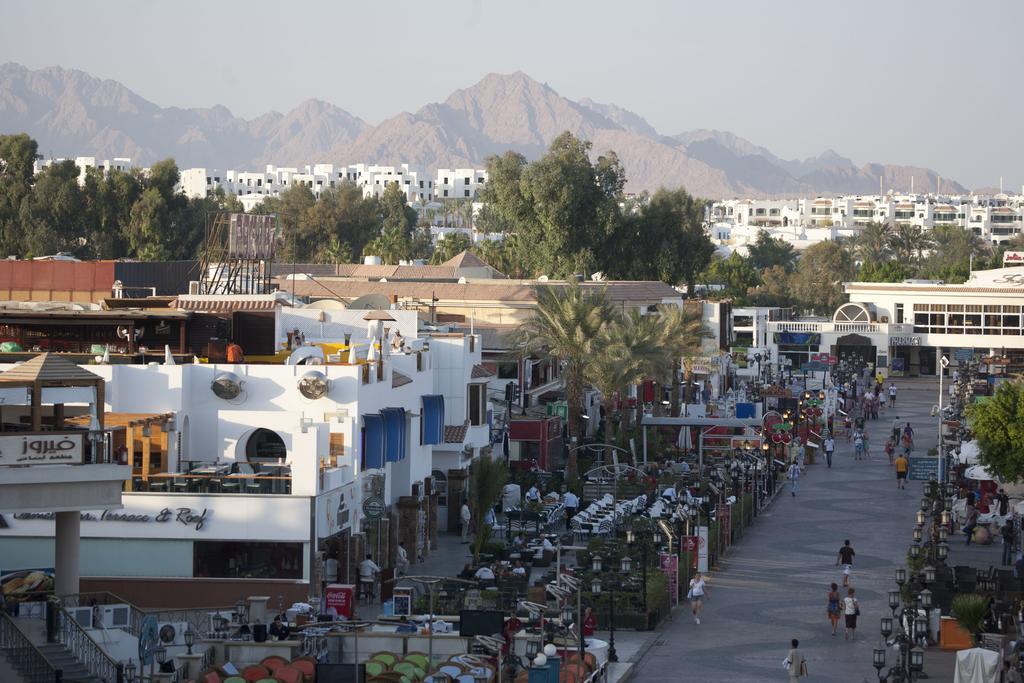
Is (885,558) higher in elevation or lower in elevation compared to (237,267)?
lower

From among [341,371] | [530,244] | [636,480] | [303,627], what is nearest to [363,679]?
[303,627]

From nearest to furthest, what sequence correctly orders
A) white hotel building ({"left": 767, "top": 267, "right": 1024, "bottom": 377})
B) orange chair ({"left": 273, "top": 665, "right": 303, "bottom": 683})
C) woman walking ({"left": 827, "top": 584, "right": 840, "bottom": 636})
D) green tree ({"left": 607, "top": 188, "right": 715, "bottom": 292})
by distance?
orange chair ({"left": 273, "top": 665, "right": 303, "bottom": 683}) < woman walking ({"left": 827, "top": 584, "right": 840, "bottom": 636}) < green tree ({"left": 607, "top": 188, "right": 715, "bottom": 292}) < white hotel building ({"left": 767, "top": 267, "right": 1024, "bottom": 377})

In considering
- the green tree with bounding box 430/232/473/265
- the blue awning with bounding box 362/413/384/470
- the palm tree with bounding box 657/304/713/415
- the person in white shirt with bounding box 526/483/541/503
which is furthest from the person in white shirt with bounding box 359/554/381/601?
the green tree with bounding box 430/232/473/265

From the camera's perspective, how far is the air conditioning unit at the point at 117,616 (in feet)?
80.5

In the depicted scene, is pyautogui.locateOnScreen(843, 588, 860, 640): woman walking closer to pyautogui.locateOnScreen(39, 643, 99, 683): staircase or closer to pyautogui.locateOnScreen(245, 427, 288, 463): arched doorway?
pyautogui.locateOnScreen(245, 427, 288, 463): arched doorway

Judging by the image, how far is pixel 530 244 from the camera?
8131 cm

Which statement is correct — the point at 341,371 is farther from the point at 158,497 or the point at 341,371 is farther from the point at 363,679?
the point at 363,679

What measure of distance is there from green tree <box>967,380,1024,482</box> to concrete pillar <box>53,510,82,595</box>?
22010 millimetres

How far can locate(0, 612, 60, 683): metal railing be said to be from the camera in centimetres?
2114

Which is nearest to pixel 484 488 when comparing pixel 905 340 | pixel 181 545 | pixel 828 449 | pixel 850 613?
pixel 181 545

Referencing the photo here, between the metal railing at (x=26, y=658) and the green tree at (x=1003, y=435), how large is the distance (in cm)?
2397

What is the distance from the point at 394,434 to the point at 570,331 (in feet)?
47.0

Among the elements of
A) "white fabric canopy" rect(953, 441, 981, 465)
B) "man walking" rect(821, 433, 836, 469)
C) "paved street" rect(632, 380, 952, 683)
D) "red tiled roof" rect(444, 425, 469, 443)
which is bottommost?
"paved street" rect(632, 380, 952, 683)

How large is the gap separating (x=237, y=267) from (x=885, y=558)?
21.8 meters
